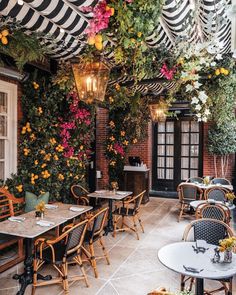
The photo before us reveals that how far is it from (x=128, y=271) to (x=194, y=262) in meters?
1.80

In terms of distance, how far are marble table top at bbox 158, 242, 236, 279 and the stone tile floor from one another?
1.02 metres

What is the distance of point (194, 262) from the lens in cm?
281

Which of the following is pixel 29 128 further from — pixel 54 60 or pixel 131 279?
pixel 131 279

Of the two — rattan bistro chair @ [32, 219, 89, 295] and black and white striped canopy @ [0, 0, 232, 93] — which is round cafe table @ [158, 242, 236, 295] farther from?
black and white striped canopy @ [0, 0, 232, 93]

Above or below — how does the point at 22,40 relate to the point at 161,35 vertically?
below

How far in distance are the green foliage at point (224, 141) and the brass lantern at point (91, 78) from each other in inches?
258

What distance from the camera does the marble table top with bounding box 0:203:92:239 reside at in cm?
354

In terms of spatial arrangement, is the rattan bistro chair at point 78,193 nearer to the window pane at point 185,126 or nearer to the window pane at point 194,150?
the window pane at point 194,150

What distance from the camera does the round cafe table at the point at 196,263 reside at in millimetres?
2572

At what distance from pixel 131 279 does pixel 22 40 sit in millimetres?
3344

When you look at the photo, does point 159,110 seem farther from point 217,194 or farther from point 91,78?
point 91,78

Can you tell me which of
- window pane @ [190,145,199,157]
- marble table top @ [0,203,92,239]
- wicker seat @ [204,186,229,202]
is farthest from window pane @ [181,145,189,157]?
marble table top @ [0,203,92,239]

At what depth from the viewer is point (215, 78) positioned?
18.8 feet

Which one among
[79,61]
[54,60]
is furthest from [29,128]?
[79,61]
